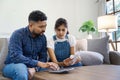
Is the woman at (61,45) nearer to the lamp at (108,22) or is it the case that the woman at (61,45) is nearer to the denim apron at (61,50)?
the denim apron at (61,50)

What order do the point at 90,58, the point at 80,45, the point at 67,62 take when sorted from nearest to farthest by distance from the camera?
1. the point at 67,62
2. the point at 90,58
3. the point at 80,45

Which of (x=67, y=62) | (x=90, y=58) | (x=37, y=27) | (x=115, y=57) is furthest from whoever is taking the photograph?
(x=115, y=57)

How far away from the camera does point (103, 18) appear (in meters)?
3.39

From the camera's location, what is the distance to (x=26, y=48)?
1.78m

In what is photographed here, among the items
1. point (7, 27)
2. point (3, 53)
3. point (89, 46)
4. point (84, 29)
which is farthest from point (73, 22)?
point (3, 53)

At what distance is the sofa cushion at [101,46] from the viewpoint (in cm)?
258

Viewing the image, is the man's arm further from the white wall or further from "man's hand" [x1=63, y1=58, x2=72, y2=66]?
the white wall

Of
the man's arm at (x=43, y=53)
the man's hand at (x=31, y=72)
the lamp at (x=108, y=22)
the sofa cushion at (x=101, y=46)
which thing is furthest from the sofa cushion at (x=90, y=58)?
the lamp at (x=108, y=22)

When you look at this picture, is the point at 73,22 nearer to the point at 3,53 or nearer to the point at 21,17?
the point at 21,17

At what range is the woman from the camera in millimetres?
1986

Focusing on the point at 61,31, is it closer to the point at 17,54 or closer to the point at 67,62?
the point at 67,62

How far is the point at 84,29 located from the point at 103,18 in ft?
2.02

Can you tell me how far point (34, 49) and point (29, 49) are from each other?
0.05m

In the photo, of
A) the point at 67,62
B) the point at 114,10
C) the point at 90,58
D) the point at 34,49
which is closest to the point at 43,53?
the point at 34,49
